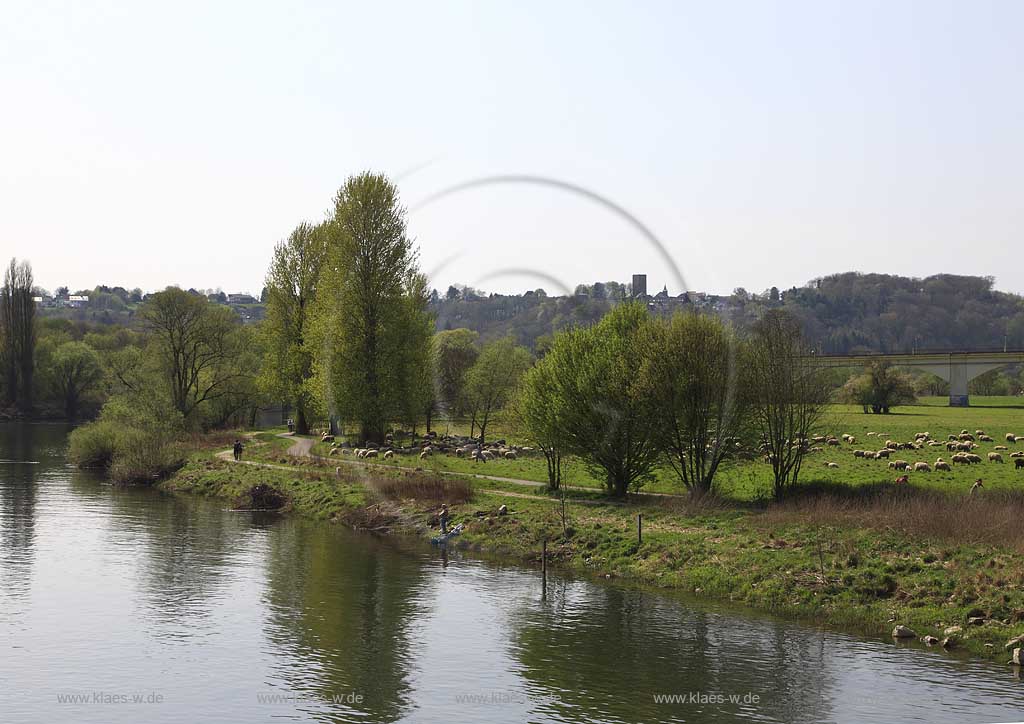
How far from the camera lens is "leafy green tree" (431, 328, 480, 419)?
10125cm

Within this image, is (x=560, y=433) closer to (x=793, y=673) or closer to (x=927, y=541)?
(x=927, y=541)

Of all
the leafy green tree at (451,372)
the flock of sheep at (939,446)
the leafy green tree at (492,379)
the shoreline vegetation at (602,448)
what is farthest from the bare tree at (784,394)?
the leafy green tree at (492,379)

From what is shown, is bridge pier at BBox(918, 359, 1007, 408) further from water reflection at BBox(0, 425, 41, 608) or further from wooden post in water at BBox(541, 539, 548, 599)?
water reflection at BBox(0, 425, 41, 608)

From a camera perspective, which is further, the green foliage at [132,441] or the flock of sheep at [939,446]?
the green foliage at [132,441]

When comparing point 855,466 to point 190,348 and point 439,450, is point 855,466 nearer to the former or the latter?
point 439,450

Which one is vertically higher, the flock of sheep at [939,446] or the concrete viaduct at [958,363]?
the concrete viaduct at [958,363]

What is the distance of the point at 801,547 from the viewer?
150ft

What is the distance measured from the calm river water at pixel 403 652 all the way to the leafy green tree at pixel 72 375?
11151cm

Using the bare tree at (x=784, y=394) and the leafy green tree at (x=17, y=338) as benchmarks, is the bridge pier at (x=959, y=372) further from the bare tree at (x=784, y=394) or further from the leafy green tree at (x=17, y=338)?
the leafy green tree at (x=17, y=338)

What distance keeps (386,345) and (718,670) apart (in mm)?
55382

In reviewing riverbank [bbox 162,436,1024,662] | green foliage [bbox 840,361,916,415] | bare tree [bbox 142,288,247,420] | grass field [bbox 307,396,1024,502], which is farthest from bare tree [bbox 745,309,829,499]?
green foliage [bbox 840,361,916,415]

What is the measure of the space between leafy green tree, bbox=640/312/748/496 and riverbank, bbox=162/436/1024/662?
359 cm

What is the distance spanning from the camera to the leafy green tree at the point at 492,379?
318 ft

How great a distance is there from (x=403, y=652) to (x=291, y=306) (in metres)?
69.2
